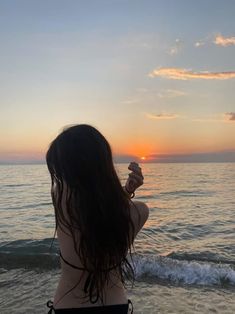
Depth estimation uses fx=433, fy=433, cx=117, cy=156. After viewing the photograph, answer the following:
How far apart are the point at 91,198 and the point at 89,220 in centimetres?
12

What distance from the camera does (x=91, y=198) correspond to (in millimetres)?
2367

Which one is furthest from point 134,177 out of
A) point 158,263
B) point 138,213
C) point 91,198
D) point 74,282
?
point 158,263

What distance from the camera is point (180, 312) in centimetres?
696

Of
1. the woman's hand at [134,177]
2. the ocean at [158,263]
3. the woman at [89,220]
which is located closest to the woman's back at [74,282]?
the woman at [89,220]

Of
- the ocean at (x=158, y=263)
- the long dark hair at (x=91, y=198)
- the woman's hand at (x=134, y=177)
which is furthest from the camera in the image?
the ocean at (x=158, y=263)

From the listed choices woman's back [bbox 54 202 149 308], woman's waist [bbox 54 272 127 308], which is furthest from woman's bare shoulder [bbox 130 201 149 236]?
woman's waist [bbox 54 272 127 308]

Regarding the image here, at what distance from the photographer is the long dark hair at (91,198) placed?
234cm

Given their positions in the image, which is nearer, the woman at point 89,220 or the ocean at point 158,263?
the woman at point 89,220

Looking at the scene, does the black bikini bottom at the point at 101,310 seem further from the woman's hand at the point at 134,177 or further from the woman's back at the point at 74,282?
the woman's hand at the point at 134,177

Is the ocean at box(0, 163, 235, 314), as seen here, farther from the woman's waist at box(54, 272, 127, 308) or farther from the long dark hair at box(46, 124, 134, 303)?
the woman's waist at box(54, 272, 127, 308)

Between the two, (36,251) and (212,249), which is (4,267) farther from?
(212,249)

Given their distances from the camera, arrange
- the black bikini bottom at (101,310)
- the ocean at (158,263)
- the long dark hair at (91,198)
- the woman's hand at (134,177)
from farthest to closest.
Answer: the ocean at (158,263) → the woman's hand at (134,177) → the black bikini bottom at (101,310) → the long dark hair at (91,198)

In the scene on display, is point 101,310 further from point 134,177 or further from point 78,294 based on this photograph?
point 134,177

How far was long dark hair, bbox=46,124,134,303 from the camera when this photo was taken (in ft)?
7.67
